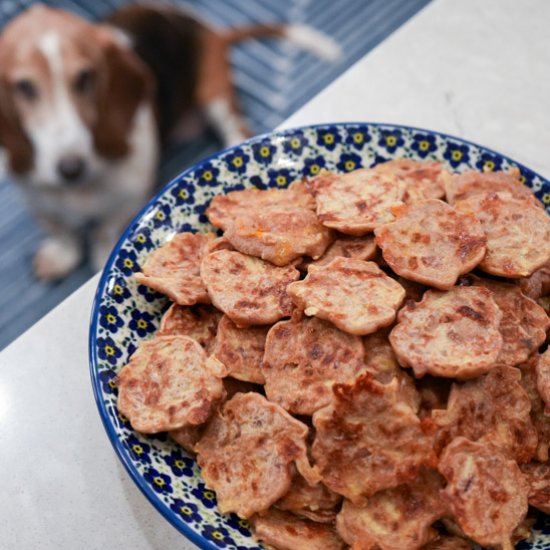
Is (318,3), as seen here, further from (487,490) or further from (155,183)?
(487,490)

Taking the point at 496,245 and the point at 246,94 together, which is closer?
the point at 496,245

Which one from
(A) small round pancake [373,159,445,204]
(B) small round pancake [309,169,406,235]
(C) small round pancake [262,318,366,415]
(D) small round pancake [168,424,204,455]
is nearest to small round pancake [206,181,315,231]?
(B) small round pancake [309,169,406,235]

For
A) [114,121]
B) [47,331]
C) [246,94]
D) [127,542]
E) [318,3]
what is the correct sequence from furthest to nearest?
[318,3] → [246,94] → [114,121] → [47,331] → [127,542]

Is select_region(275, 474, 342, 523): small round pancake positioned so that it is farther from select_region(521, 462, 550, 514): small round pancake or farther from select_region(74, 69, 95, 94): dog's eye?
select_region(74, 69, 95, 94): dog's eye

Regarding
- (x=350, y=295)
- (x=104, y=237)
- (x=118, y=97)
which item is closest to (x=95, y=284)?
(x=350, y=295)

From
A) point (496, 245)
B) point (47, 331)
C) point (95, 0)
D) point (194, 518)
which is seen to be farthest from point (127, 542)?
point (95, 0)

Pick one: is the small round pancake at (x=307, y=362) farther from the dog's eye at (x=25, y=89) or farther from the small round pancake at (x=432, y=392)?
the dog's eye at (x=25, y=89)

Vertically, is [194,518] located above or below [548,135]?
below

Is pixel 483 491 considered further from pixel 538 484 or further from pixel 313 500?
pixel 313 500
